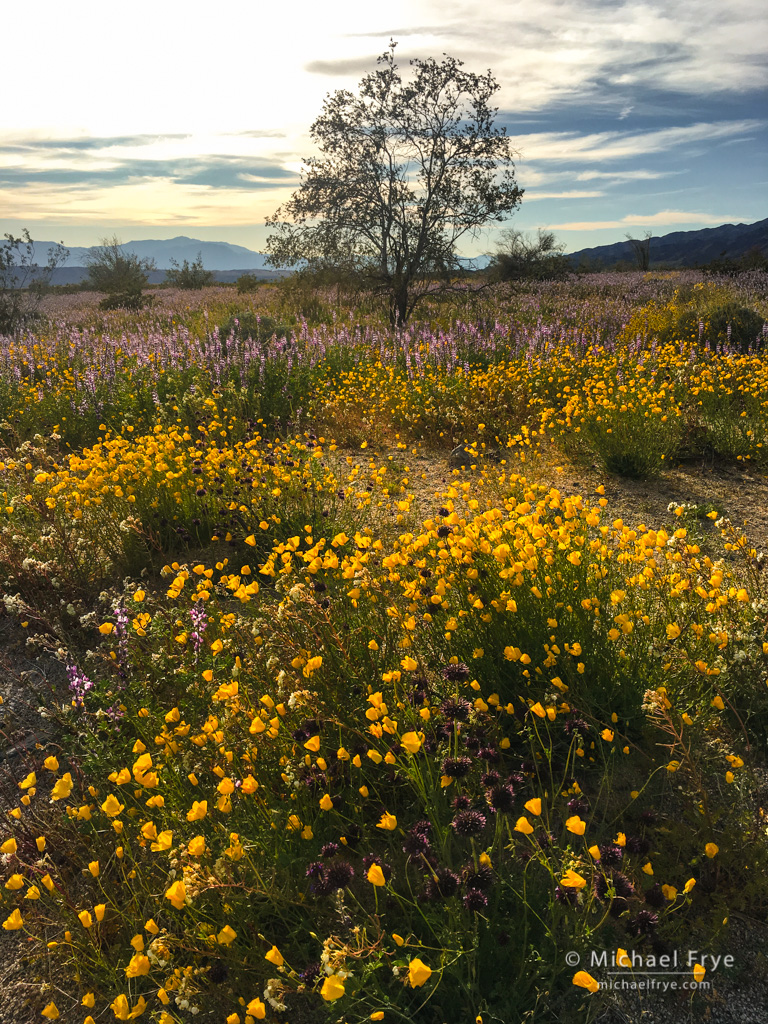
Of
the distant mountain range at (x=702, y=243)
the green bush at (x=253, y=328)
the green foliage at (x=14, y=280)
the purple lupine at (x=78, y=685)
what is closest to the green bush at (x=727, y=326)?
the green bush at (x=253, y=328)

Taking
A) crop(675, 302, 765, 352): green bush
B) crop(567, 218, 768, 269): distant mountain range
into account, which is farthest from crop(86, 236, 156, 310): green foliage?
crop(567, 218, 768, 269): distant mountain range

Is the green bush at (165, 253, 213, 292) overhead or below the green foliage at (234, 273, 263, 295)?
overhead

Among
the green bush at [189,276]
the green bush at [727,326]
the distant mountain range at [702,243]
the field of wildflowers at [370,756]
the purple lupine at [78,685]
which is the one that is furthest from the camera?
the distant mountain range at [702,243]

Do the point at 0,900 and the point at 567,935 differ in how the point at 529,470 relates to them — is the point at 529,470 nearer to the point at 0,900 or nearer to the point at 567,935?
the point at 567,935

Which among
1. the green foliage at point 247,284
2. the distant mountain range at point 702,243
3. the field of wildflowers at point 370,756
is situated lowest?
the field of wildflowers at point 370,756

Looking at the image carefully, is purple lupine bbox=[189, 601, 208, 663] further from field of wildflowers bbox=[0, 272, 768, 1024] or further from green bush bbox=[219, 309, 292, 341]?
green bush bbox=[219, 309, 292, 341]

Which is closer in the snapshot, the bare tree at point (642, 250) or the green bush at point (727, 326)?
the green bush at point (727, 326)

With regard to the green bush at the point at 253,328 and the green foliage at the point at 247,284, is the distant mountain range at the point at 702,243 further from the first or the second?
the green bush at the point at 253,328

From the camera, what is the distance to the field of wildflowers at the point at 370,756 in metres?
1.90

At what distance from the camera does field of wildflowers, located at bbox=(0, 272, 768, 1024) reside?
1.90 m

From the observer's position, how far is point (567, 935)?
1916 millimetres

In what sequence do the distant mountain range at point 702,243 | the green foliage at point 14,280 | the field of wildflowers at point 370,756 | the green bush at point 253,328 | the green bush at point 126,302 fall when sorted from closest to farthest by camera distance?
1. the field of wildflowers at point 370,756
2. the green bush at point 253,328
3. the green foliage at point 14,280
4. the green bush at point 126,302
5. the distant mountain range at point 702,243

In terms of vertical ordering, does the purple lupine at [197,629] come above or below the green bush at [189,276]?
below

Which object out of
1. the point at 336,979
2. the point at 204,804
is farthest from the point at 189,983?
the point at 336,979
